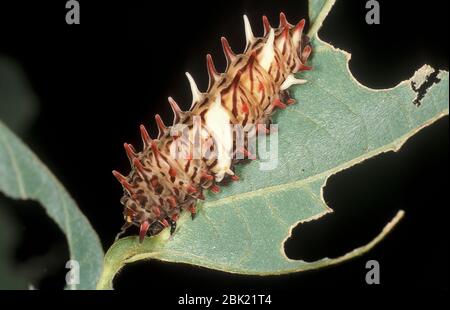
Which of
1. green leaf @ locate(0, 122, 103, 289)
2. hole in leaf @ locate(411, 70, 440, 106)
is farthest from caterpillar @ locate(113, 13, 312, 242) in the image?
hole in leaf @ locate(411, 70, 440, 106)

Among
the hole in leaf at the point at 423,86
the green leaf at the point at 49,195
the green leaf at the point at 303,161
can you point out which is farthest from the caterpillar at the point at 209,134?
the hole in leaf at the point at 423,86

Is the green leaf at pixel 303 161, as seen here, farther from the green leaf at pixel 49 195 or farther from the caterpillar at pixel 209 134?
the green leaf at pixel 49 195

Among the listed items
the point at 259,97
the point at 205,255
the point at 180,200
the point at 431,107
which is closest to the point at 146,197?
the point at 180,200

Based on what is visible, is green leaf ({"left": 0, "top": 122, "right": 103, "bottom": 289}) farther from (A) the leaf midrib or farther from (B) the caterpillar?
(A) the leaf midrib

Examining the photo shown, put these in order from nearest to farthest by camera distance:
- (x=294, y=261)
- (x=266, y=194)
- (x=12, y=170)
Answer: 1. (x=12, y=170)
2. (x=294, y=261)
3. (x=266, y=194)

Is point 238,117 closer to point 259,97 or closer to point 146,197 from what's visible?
point 259,97

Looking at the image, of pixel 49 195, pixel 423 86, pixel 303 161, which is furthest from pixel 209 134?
pixel 423 86
